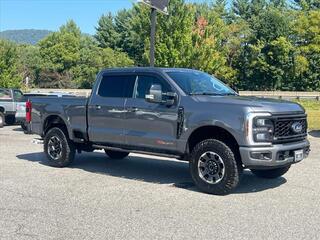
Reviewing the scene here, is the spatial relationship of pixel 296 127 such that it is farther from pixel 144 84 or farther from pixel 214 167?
pixel 144 84

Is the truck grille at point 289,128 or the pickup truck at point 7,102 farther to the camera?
the pickup truck at point 7,102

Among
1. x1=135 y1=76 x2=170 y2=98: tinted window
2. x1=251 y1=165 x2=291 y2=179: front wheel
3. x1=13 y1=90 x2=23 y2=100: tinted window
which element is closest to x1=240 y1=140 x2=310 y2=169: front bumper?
x1=251 y1=165 x2=291 y2=179: front wheel

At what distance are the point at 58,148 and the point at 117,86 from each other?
2010 mm

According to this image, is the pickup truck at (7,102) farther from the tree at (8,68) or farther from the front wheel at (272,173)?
the tree at (8,68)

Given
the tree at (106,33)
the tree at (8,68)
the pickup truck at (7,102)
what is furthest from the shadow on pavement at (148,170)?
the tree at (106,33)

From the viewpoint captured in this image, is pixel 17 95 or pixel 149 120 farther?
pixel 17 95

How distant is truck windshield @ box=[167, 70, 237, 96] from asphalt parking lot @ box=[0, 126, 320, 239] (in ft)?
5.15

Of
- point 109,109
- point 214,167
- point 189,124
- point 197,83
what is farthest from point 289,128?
point 109,109

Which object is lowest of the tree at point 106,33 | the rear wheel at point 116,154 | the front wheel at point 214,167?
the rear wheel at point 116,154

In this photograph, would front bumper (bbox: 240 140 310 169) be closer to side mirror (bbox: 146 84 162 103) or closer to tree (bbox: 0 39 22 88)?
side mirror (bbox: 146 84 162 103)

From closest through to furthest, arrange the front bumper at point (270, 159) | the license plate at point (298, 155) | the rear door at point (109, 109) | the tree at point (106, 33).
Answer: the front bumper at point (270, 159)
the license plate at point (298, 155)
the rear door at point (109, 109)
the tree at point (106, 33)

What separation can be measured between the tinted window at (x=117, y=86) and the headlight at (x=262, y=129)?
101 inches

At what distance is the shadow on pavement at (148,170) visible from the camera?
8281mm

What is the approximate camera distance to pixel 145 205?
6781mm
